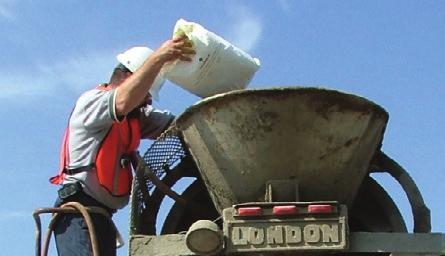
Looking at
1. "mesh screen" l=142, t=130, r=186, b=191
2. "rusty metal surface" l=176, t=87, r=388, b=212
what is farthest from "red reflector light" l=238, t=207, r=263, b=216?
"mesh screen" l=142, t=130, r=186, b=191

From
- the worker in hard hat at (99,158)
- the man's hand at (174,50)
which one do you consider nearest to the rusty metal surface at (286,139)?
the man's hand at (174,50)

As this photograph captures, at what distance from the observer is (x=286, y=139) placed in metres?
5.38

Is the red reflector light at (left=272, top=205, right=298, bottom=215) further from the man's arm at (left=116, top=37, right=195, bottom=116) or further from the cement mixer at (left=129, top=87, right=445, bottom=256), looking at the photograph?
the man's arm at (left=116, top=37, right=195, bottom=116)

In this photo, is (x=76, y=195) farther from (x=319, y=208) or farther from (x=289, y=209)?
(x=319, y=208)

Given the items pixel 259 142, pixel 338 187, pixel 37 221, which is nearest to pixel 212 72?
pixel 259 142

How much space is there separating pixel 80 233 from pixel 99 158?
1.47ft

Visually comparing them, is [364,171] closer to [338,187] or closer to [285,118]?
[338,187]

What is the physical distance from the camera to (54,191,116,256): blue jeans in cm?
581

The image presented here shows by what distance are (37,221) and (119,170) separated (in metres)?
0.57

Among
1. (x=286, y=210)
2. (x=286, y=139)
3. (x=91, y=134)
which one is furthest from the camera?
(x=91, y=134)

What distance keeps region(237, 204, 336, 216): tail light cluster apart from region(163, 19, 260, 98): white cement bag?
85 cm

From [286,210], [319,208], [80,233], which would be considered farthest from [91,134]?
[319,208]

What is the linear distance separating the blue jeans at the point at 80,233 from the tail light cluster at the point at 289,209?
39.7 inches

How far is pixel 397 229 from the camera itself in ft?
19.0
